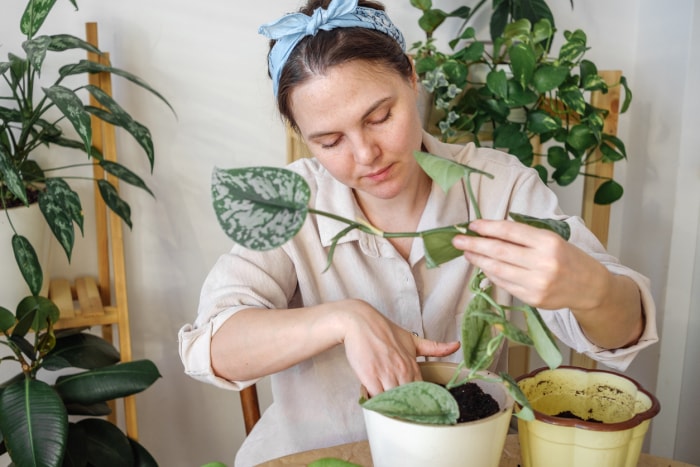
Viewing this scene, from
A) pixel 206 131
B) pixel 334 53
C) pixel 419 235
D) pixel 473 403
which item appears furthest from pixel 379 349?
pixel 206 131

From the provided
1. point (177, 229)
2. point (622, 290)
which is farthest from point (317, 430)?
point (177, 229)

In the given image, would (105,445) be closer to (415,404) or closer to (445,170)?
(415,404)

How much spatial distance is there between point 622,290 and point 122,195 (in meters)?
1.26

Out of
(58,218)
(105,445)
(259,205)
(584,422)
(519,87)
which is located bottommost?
(105,445)

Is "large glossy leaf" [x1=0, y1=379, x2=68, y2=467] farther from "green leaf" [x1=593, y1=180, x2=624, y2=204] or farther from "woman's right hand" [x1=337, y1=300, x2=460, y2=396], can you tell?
"green leaf" [x1=593, y1=180, x2=624, y2=204]

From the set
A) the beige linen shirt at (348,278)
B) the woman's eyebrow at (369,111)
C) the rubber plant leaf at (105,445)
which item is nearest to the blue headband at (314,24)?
the woman's eyebrow at (369,111)

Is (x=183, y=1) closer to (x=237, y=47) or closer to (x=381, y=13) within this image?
(x=237, y=47)

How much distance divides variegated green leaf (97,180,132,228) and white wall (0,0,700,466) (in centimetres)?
22

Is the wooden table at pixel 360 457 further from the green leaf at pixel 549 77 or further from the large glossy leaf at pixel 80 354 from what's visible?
the green leaf at pixel 549 77

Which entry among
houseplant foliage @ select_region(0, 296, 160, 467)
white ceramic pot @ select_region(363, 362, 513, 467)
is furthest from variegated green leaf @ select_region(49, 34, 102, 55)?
white ceramic pot @ select_region(363, 362, 513, 467)

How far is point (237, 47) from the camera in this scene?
1.77m

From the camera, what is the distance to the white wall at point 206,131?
5.60 ft

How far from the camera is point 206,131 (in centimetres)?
179

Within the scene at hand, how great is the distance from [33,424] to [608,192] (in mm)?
1418
